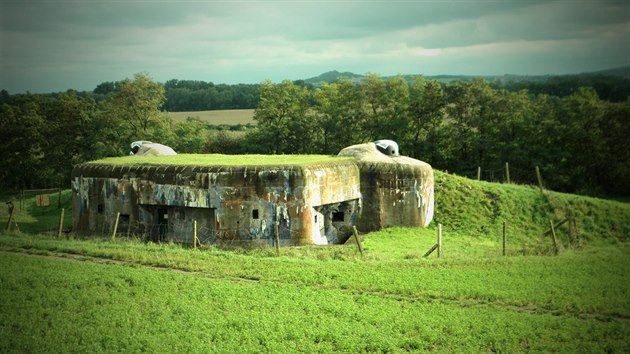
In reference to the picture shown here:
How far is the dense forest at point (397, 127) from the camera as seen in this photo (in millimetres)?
35438

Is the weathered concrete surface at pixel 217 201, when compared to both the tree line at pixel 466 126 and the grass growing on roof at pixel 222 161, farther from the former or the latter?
the tree line at pixel 466 126

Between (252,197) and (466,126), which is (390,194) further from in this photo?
(466,126)

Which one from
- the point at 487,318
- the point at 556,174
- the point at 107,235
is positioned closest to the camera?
the point at 487,318

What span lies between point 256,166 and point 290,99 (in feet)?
63.1

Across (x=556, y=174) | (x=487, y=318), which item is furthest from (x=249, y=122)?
(x=487, y=318)

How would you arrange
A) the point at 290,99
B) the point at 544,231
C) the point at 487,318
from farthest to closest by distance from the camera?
the point at 290,99, the point at 544,231, the point at 487,318

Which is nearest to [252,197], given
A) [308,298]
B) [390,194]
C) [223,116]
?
[390,194]

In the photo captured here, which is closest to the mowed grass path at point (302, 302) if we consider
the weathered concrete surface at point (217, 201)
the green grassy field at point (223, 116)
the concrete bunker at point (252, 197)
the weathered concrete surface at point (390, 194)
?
the weathered concrete surface at point (217, 201)

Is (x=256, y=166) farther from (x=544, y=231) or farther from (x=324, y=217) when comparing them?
(x=544, y=231)

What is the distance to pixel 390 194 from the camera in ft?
79.3

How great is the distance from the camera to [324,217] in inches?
905

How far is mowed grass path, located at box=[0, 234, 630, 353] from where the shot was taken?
11.5 metres

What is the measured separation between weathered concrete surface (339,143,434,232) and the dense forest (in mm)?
13274

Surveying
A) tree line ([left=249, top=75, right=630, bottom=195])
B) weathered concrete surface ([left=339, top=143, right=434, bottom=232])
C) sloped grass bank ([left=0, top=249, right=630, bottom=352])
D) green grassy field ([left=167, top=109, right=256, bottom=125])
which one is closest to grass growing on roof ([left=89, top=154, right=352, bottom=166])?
weathered concrete surface ([left=339, top=143, right=434, bottom=232])
